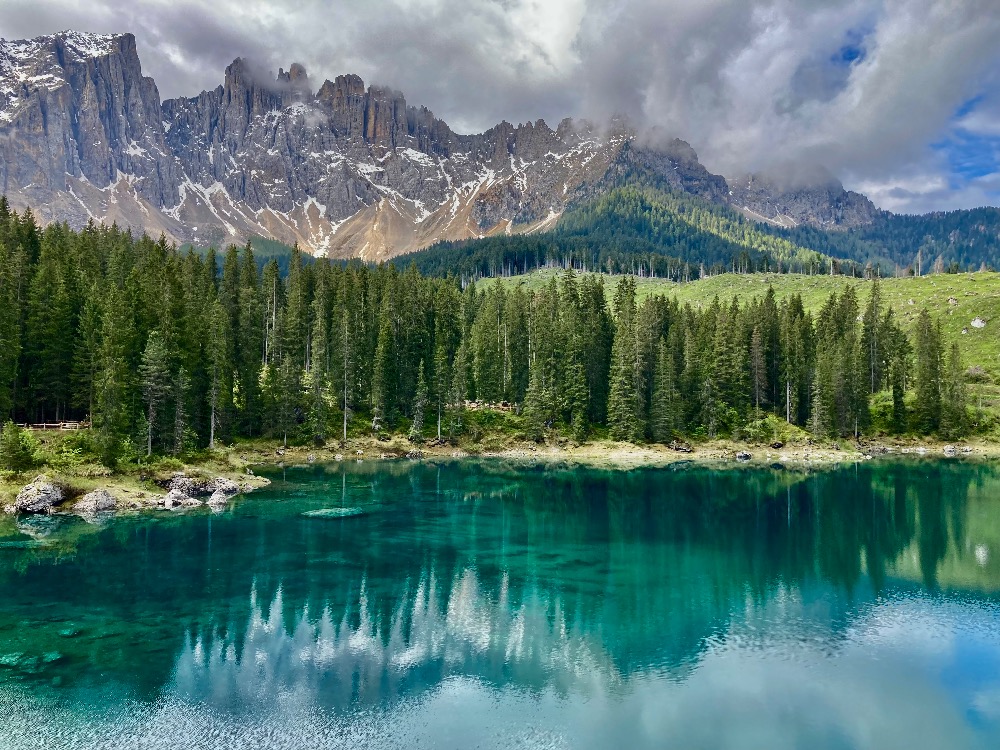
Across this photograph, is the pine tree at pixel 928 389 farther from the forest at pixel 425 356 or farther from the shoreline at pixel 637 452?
the shoreline at pixel 637 452

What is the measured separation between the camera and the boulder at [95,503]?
60.1 m

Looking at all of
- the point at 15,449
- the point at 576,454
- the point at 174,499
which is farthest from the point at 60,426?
the point at 576,454

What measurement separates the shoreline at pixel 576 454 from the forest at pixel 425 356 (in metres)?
3.08

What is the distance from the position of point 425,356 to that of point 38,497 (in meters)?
69.4

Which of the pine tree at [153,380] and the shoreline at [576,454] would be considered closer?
the pine tree at [153,380]

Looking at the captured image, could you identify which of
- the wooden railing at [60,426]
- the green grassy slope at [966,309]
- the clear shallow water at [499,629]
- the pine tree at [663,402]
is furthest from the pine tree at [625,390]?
the wooden railing at [60,426]

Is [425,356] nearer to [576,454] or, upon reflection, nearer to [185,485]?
[576,454]

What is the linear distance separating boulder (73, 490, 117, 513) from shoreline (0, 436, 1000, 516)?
22.6 ft

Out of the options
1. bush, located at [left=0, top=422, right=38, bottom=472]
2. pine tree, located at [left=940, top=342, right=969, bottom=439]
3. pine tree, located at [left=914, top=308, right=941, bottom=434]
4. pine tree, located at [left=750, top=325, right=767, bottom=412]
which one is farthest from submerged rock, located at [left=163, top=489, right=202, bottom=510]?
pine tree, located at [left=940, top=342, right=969, bottom=439]

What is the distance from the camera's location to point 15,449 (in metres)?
61.6

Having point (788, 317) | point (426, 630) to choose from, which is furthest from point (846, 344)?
point (426, 630)

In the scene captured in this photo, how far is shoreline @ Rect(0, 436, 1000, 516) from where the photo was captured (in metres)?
77.2

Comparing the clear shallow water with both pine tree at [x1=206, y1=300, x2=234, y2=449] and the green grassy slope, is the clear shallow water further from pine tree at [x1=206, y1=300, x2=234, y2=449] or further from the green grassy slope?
the green grassy slope

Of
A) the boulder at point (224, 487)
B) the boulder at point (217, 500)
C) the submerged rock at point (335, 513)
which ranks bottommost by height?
the submerged rock at point (335, 513)
